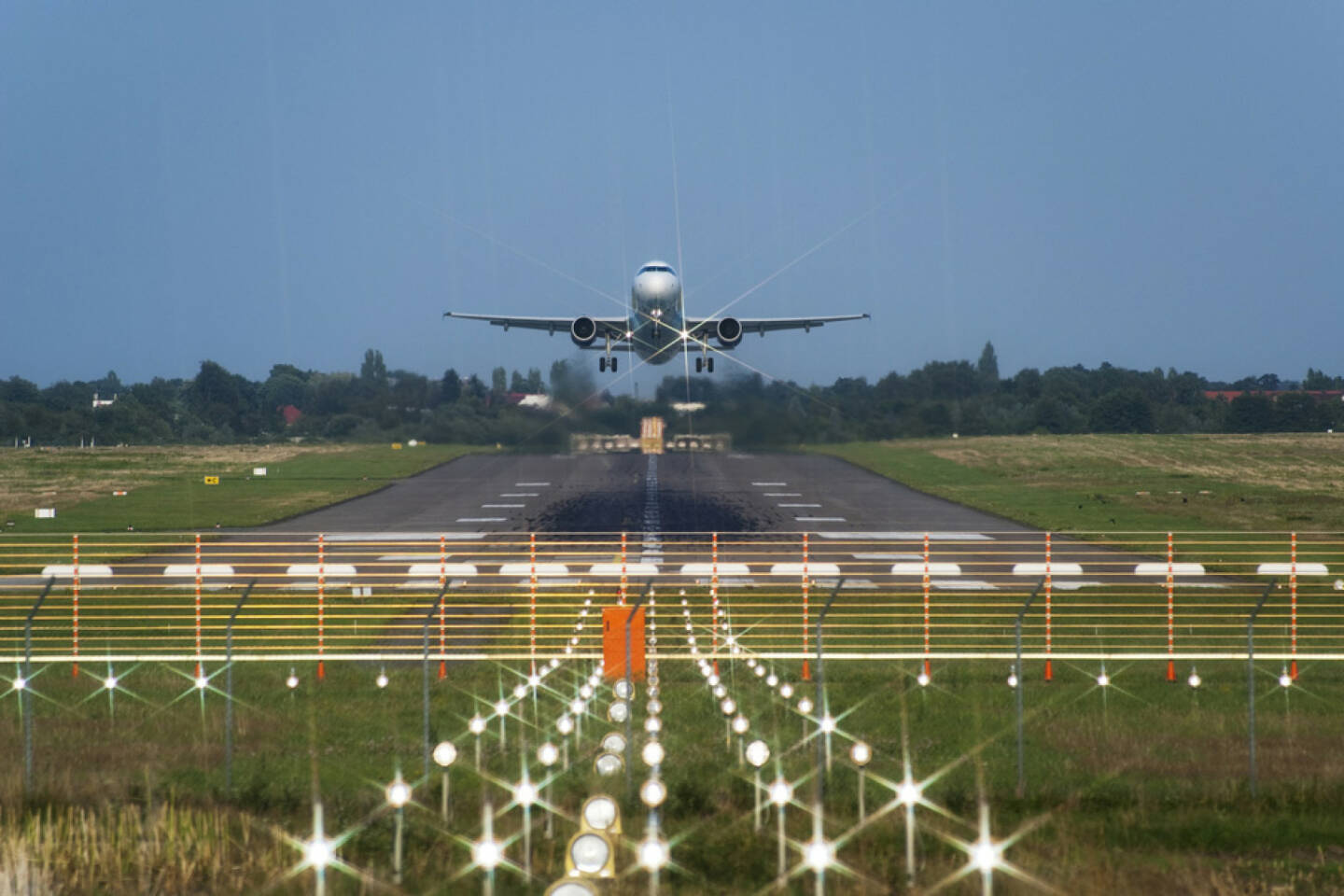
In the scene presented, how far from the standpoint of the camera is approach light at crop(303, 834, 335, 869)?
1005cm

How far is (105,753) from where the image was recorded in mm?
14438

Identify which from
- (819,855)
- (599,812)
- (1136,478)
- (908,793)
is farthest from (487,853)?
(1136,478)

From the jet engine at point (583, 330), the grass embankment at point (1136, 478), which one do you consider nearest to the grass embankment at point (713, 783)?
the grass embankment at point (1136, 478)

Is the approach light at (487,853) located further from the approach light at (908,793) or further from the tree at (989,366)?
the tree at (989,366)

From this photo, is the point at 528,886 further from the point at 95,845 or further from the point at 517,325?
the point at 517,325

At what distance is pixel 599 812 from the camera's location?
31.5 feet

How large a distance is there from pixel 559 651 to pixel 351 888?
1201 centimetres

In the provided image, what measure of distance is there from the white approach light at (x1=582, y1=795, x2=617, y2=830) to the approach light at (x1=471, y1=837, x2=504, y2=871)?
748mm

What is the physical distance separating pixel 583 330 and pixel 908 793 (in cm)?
4234

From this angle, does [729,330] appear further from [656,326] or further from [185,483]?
[185,483]

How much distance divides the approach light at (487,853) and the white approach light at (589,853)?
0.65m

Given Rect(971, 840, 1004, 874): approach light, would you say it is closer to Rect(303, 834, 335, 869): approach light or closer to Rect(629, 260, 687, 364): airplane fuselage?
Rect(303, 834, 335, 869): approach light

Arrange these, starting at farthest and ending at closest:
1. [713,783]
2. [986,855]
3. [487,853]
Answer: [713,783], [986,855], [487,853]

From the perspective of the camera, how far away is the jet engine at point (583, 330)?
5072 cm
